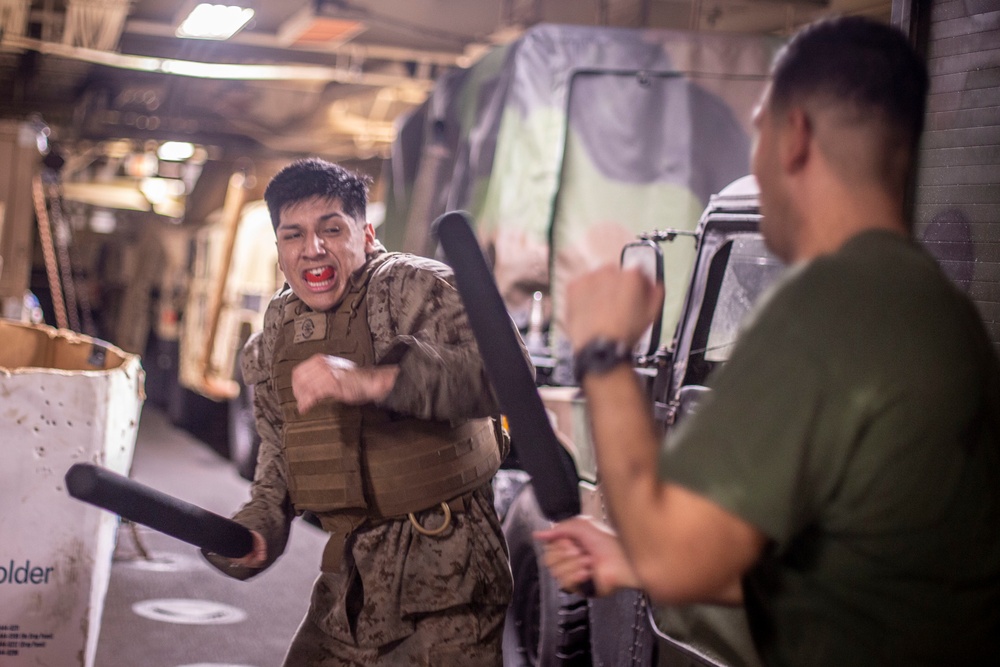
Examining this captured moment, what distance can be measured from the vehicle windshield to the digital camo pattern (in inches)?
81.6

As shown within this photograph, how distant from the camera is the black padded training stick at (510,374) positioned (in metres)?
2.27

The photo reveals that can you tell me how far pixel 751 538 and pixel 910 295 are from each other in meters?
0.41

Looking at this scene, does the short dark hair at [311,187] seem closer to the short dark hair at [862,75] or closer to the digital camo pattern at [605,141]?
the short dark hair at [862,75]

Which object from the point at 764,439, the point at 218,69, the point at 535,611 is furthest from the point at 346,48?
the point at 764,439

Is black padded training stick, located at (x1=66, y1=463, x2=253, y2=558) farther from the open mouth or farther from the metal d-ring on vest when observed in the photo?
the open mouth

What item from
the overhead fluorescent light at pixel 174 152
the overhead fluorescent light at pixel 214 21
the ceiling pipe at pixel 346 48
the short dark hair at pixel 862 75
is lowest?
the short dark hair at pixel 862 75

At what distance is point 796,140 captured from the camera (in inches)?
67.8

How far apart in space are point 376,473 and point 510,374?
3.23ft

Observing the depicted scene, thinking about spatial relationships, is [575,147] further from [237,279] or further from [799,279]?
[237,279]

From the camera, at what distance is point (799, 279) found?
1.64m

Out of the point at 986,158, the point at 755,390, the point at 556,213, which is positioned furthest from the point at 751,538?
the point at 556,213

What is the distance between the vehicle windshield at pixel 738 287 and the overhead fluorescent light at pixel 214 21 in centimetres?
761

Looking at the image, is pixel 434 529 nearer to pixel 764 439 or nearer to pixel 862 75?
pixel 764 439

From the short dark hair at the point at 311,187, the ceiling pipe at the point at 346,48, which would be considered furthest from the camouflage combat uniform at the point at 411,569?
the ceiling pipe at the point at 346,48
